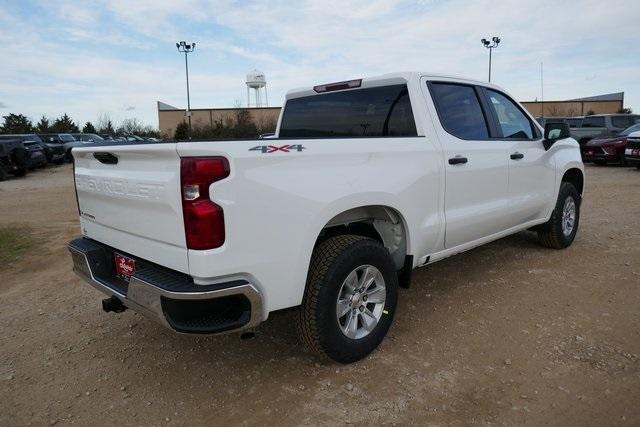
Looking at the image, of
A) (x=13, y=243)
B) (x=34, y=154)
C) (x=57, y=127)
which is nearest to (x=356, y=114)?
(x=13, y=243)

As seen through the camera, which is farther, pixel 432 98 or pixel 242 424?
pixel 432 98

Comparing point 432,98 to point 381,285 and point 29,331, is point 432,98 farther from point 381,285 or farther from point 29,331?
point 29,331

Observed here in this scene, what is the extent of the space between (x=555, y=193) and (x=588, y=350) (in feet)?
8.19

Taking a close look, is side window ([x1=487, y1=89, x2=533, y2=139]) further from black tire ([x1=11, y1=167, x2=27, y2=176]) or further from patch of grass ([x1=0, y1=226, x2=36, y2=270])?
black tire ([x1=11, y1=167, x2=27, y2=176])

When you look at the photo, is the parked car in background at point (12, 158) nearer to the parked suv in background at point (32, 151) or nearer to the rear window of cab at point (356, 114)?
the parked suv in background at point (32, 151)

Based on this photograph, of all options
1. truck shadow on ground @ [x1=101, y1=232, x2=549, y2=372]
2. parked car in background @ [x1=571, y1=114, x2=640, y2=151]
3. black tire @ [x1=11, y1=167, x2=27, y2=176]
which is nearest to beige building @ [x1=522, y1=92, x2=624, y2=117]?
parked car in background @ [x1=571, y1=114, x2=640, y2=151]

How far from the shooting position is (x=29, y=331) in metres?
4.00

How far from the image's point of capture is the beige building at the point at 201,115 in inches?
2131

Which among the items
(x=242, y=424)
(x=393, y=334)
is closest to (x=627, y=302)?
(x=393, y=334)

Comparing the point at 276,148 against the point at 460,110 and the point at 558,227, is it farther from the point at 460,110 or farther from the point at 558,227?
the point at 558,227

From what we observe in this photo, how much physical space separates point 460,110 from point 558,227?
7.54 feet

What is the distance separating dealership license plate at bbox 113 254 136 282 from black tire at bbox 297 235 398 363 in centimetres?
108

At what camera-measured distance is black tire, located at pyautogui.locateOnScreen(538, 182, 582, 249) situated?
219 inches

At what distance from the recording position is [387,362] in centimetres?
330
